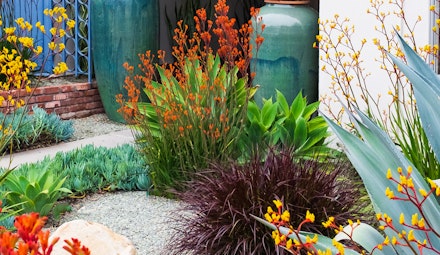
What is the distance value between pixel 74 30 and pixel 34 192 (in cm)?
445

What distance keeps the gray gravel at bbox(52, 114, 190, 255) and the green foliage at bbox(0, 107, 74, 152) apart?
1.92 m

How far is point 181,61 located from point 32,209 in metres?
1.47

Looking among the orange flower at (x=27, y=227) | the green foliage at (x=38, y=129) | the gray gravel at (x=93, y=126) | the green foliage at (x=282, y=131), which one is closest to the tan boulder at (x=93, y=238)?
the green foliage at (x=282, y=131)

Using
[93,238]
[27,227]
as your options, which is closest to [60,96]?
[93,238]

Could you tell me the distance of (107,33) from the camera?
849 centimetres

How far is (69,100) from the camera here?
866cm

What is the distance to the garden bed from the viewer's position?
27.6 ft

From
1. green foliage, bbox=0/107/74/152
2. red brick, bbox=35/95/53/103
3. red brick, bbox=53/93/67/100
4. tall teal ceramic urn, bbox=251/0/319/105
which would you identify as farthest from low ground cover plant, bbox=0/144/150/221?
red brick, bbox=53/93/67/100

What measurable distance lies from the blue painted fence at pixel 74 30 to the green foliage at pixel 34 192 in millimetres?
3976

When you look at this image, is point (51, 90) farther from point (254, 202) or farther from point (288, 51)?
point (254, 202)

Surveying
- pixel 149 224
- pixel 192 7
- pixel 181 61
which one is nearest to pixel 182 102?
pixel 181 61

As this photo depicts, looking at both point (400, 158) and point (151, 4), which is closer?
point (400, 158)

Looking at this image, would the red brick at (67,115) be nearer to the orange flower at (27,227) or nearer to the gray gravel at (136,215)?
the gray gravel at (136,215)

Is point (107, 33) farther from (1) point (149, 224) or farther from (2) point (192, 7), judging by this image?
(1) point (149, 224)
